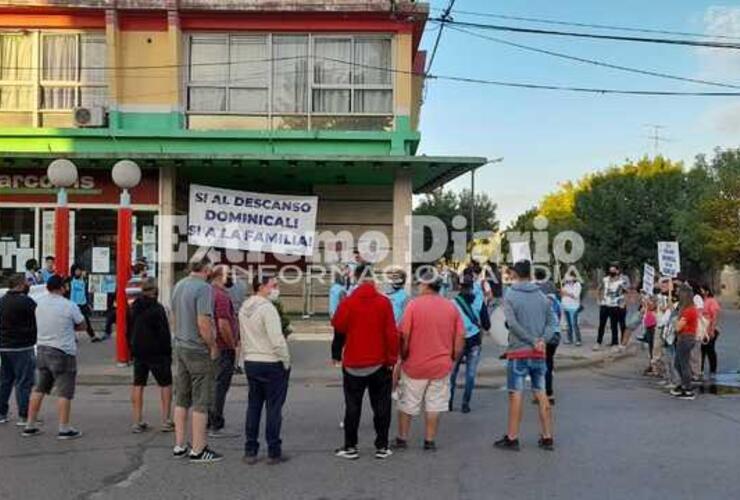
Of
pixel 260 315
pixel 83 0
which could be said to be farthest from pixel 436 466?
pixel 83 0

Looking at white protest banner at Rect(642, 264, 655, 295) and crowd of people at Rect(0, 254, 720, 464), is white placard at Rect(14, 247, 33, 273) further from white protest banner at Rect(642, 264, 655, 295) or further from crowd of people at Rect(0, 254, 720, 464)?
white protest banner at Rect(642, 264, 655, 295)

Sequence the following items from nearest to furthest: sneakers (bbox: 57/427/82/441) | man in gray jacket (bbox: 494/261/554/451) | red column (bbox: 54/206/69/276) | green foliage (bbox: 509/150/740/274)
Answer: man in gray jacket (bbox: 494/261/554/451) < sneakers (bbox: 57/427/82/441) < red column (bbox: 54/206/69/276) < green foliage (bbox: 509/150/740/274)

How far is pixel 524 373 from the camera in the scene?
332 inches

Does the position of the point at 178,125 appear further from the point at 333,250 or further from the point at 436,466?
the point at 436,466

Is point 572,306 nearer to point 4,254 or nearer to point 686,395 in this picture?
point 686,395

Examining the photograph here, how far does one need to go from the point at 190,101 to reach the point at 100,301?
→ 502 centimetres

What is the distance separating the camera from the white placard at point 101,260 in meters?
19.0

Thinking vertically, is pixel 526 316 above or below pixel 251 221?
below

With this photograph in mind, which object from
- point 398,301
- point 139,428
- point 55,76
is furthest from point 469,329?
point 55,76

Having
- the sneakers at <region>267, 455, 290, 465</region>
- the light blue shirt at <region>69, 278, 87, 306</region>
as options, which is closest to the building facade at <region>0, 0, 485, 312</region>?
the light blue shirt at <region>69, 278, 87, 306</region>

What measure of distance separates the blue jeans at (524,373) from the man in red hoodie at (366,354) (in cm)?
122

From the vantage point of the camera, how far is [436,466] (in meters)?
7.62

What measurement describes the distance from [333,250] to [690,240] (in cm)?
2905

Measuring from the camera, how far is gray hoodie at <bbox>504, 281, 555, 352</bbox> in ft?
27.5
